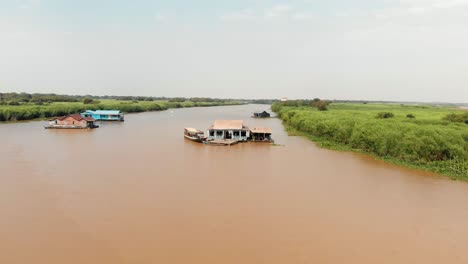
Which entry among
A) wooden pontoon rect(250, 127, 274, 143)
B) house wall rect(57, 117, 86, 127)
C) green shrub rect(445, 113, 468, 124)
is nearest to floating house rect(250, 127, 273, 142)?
wooden pontoon rect(250, 127, 274, 143)

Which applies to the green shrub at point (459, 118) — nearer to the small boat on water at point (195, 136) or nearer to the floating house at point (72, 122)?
the small boat on water at point (195, 136)

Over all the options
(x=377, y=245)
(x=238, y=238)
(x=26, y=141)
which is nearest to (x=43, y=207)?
(x=238, y=238)

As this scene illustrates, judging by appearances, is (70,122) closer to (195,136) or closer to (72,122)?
(72,122)

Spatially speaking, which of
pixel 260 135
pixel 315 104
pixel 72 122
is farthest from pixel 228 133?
pixel 315 104

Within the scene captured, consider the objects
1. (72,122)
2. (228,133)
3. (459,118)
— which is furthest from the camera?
(72,122)

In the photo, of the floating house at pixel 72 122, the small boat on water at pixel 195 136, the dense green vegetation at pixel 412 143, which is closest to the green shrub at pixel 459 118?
the dense green vegetation at pixel 412 143

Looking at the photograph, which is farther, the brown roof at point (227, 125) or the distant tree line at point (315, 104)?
the distant tree line at point (315, 104)

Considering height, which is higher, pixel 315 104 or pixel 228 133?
pixel 315 104

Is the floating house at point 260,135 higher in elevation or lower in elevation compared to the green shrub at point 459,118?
lower

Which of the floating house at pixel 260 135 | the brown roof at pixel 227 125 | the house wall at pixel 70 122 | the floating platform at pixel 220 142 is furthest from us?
→ the house wall at pixel 70 122

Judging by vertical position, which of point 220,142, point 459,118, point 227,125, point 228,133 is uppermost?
point 459,118
